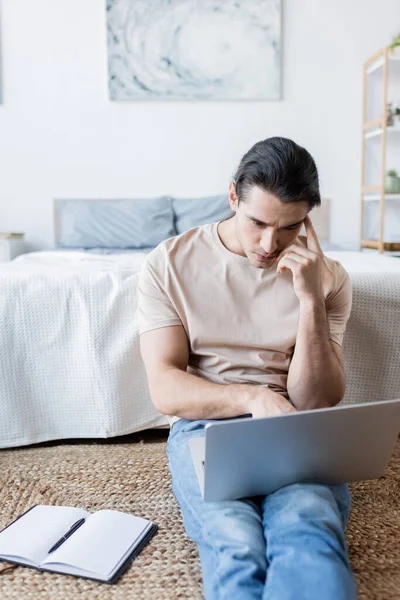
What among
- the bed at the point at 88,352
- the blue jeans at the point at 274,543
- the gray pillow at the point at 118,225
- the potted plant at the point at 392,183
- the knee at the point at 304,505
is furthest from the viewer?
the potted plant at the point at 392,183

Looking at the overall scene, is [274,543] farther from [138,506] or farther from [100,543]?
[138,506]

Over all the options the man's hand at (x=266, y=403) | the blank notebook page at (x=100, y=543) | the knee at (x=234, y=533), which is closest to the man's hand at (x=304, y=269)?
the man's hand at (x=266, y=403)

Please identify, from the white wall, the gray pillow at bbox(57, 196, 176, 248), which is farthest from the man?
the white wall

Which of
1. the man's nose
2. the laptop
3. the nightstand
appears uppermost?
the man's nose

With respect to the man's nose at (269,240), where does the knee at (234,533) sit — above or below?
below

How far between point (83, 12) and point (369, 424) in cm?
355

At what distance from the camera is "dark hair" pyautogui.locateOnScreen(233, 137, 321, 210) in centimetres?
124

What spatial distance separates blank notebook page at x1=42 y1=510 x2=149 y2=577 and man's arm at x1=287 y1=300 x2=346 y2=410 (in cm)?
46

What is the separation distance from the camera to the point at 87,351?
6.01ft

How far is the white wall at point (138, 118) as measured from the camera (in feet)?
12.6

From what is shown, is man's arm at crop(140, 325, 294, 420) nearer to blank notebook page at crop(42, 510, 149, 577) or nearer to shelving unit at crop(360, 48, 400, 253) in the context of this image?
blank notebook page at crop(42, 510, 149, 577)

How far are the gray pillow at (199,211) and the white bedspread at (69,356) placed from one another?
1650mm

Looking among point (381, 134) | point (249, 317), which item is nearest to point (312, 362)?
point (249, 317)

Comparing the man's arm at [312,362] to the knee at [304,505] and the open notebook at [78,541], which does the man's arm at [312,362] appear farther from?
A: the open notebook at [78,541]
